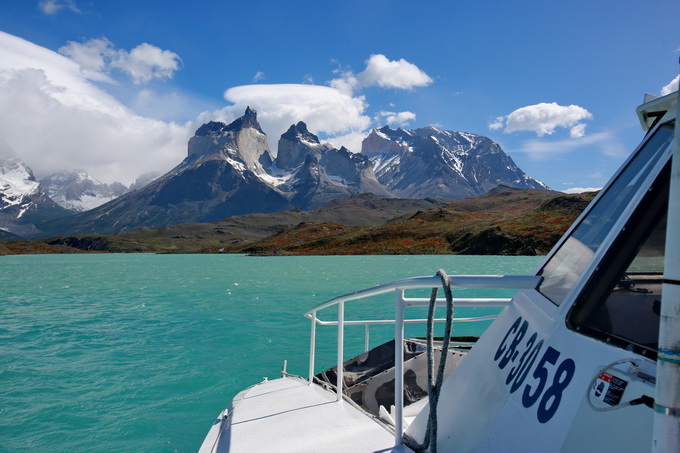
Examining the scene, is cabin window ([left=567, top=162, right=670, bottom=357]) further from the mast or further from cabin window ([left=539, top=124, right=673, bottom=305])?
the mast

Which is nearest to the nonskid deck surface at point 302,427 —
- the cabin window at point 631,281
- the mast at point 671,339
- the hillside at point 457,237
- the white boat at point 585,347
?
the white boat at point 585,347

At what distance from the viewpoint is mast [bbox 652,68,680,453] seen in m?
1.42

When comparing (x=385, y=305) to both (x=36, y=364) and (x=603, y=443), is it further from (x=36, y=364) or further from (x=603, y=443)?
(x=603, y=443)

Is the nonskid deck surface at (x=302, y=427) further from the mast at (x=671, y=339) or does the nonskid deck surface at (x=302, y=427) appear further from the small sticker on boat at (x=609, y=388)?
the mast at (x=671, y=339)

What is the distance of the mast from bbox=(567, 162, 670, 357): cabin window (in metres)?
0.94

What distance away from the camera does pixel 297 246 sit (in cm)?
17762

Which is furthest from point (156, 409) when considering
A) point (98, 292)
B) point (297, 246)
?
point (297, 246)

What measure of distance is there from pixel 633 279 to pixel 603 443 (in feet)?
3.16

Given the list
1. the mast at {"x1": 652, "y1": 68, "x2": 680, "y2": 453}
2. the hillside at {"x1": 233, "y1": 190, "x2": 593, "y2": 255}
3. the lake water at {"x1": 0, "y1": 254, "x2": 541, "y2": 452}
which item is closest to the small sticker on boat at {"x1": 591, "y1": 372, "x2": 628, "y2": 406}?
the mast at {"x1": 652, "y1": 68, "x2": 680, "y2": 453}

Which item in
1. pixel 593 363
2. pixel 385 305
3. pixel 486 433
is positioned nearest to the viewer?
pixel 593 363

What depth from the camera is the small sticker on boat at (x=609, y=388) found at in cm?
206

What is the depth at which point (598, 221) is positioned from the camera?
10.7 feet

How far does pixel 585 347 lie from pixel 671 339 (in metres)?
1.06

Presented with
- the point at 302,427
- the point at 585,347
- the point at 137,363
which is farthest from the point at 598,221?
the point at 137,363
